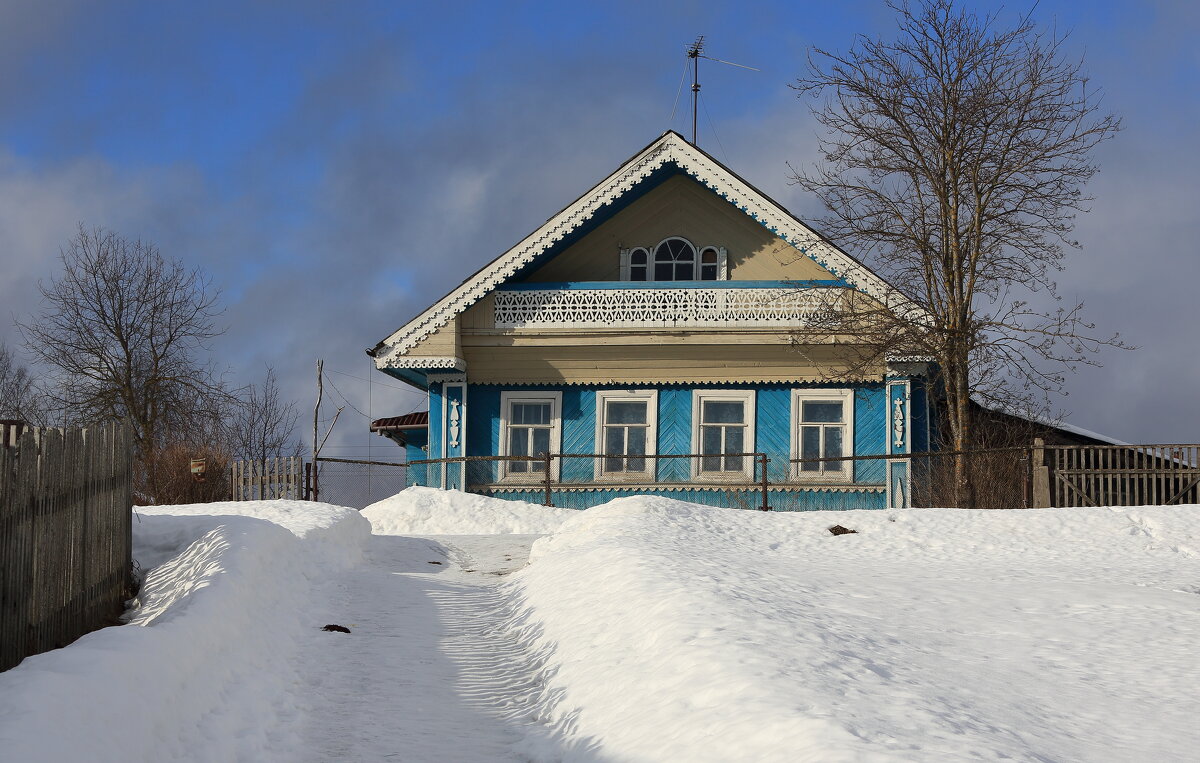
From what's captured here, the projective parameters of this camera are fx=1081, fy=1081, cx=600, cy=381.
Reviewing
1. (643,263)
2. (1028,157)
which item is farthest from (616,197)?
(1028,157)

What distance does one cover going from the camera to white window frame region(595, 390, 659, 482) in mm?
22062

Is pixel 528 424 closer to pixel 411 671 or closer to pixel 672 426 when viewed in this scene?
pixel 672 426

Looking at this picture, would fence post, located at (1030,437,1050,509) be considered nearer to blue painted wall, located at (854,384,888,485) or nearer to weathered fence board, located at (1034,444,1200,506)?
weathered fence board, located at (1034,444,1200,506)

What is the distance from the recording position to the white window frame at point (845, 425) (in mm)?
21656

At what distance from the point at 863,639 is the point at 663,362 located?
46.7 feet

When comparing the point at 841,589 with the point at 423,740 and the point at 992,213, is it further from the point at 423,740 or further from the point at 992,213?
the point at 992,213

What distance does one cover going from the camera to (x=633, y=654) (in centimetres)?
745

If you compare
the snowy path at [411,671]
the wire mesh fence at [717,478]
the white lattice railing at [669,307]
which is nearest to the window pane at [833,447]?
the wire mesh fence at [717,478]

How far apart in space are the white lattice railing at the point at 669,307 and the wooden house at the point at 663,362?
3 centimetres

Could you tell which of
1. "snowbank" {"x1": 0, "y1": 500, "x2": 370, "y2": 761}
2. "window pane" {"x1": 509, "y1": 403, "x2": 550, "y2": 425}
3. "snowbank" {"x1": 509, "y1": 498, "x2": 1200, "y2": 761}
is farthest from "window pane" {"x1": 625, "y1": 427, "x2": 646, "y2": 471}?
"snowbank" {"x1": 0, "y1": 500, "x2": 370, "y2": 761}

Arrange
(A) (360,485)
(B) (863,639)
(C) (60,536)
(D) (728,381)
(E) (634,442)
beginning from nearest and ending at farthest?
(B) (863,639)
(C) (60,536)
(D) (728,381)
(E) (634,442)
(A) (360,485)

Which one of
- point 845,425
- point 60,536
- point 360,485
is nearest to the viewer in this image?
point 60,536

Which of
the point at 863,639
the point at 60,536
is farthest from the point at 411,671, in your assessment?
the point at 863,639

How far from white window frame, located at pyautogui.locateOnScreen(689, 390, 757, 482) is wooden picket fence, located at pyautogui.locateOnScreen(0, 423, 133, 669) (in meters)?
13.1
